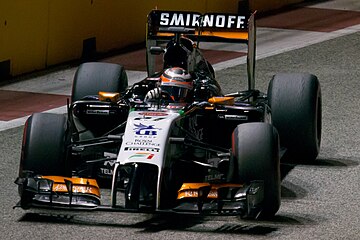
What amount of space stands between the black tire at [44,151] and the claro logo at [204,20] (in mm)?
2722

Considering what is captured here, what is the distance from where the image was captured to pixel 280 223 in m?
9.74

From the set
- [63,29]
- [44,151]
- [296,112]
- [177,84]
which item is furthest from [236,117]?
[63,29]

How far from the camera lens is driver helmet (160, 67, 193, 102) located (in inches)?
426

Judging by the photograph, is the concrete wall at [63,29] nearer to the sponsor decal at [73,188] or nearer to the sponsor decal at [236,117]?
the sponsor decal at [236,117]

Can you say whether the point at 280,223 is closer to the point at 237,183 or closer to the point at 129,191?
the point at 237,183

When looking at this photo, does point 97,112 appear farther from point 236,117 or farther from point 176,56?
point 236,117

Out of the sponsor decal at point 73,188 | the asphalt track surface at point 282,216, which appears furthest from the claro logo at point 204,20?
the sponsor decal at point 73,188

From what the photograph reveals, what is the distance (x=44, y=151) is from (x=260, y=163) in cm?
171

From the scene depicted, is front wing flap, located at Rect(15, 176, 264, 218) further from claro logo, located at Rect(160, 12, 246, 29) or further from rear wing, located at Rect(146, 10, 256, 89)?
claro logo, located at Rect(160, 12, 246, 29)

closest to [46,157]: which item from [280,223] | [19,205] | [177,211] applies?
[19,205]

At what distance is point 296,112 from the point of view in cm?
1163

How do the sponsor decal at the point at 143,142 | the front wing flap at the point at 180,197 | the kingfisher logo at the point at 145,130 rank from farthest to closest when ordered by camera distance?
the kingfisher logo at the point at 145,130 < the sponsor decal at the point at 143,142 < the front wing flap at the point at 180,197

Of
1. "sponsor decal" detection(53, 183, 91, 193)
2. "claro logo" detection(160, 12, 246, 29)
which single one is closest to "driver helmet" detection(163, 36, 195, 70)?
"claro logo" detection(160, 12, 246, 29)

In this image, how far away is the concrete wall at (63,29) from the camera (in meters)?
16.4
